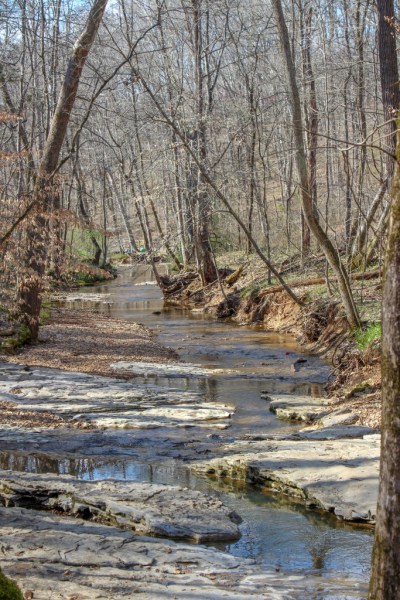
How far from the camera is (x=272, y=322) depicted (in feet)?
68.5

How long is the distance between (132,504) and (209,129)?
21258 millimetres

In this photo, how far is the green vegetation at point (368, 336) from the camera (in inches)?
524

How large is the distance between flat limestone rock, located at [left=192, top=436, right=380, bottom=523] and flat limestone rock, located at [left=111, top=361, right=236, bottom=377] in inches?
191

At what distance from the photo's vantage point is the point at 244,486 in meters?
8.18

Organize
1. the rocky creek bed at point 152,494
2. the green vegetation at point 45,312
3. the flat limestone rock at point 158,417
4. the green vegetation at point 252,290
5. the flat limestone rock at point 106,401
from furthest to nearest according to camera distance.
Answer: the green vegetation at point 252,290, the green vegetation at point 45,312, the flat limestone rock at point 106,401, the flat limestone rock at point 158,417, the rocky creek bed at point 152,494

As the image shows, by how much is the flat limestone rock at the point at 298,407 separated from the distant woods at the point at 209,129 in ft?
12.0

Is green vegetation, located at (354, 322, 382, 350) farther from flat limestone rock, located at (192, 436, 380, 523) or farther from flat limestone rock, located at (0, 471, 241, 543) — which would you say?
flat limestone rock, located at (0, 471, 241, 543)

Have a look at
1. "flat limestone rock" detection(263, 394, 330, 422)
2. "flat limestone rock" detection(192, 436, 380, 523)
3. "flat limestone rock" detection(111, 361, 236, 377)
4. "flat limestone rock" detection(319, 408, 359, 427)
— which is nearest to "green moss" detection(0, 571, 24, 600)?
"flat limestone rock" detection(192, 436, 380, 523)

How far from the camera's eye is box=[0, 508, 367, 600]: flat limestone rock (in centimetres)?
492

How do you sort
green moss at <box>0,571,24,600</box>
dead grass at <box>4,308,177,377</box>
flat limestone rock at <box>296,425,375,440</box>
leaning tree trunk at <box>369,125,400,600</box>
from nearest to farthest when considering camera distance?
1. green moss at <box>0,571,24,600</box>
2. leaning tree trunk at <box>369,125,400,600</box>
3. flat limestone rock at <box>296,425,375,440</box>
4. dead grass at <box>4,308,177,377</box>

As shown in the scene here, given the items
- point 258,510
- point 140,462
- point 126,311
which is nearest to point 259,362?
point 140,462

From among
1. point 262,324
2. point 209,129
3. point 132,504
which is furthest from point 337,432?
point 209,129

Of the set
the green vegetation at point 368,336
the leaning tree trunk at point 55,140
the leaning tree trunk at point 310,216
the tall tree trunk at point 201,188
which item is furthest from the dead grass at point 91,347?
the tall tree trunk at point 201,188

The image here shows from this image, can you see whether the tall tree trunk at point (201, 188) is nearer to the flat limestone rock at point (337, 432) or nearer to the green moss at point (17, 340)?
the green moss at point (17, 340)
